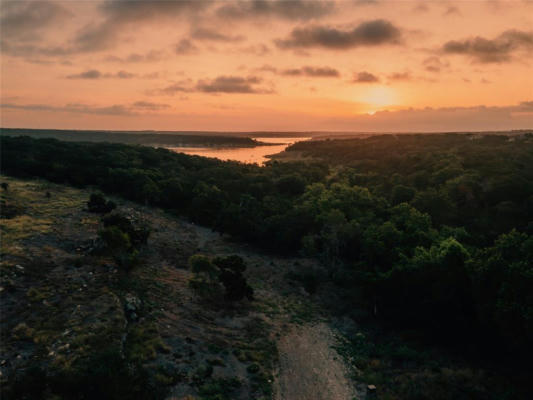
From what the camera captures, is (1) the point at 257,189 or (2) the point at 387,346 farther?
(1) the point at 257,189

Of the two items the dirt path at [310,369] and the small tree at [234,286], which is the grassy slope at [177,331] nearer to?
the dirt path at [310,369]

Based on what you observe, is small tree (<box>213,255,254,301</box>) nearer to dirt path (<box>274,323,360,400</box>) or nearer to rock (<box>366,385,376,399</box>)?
dirt path (<box>274,323,360,400</box>)

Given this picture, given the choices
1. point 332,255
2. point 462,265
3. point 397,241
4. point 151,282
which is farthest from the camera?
point 332,255

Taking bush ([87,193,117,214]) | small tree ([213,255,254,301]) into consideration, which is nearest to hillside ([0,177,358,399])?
small tree ([213,255,254,301])

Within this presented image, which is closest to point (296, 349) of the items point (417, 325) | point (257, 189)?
point (417, 325)

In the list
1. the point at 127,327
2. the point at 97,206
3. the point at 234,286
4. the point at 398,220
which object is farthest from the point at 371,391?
the point at 97,206

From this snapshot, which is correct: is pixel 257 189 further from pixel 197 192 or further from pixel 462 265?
pixel 462 265
